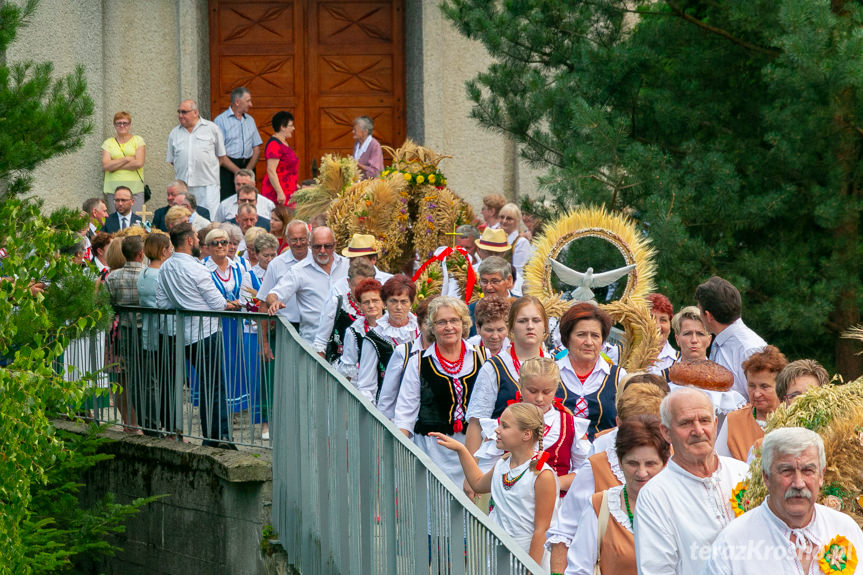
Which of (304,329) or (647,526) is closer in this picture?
(647,526)

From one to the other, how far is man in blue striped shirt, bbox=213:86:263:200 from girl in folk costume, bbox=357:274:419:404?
8.75 metres

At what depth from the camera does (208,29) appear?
19094 mm

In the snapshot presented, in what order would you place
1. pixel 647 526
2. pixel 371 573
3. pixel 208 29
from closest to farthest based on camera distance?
1. pixel 647 526
2. pixel 371 573
3. pixel 208 29

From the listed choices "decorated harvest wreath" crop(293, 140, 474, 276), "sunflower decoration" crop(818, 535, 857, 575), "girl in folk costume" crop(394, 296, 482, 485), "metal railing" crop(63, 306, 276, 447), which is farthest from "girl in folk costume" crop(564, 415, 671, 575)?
"decorated harvest wreath" crop(293, 140, 474, 276)

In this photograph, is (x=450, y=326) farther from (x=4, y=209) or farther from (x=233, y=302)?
(x=4, y=209)

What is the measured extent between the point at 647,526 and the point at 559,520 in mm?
1094

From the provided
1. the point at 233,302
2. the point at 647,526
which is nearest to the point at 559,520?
the point at 647,526

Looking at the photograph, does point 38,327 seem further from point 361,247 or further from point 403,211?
point 403,211

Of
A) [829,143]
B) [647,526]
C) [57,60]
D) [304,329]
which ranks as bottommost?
[647,526]

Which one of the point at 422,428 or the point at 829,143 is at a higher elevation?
the point at 829,143

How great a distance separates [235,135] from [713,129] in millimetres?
7585

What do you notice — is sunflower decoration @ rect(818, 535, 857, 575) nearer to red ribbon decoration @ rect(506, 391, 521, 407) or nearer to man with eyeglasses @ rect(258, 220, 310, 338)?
red ribbon decoration @ rect(506, 391, 521, 407)

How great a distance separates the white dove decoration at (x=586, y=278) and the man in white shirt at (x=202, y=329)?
268cm

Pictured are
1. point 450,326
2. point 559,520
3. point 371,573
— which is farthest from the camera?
point 450,326
